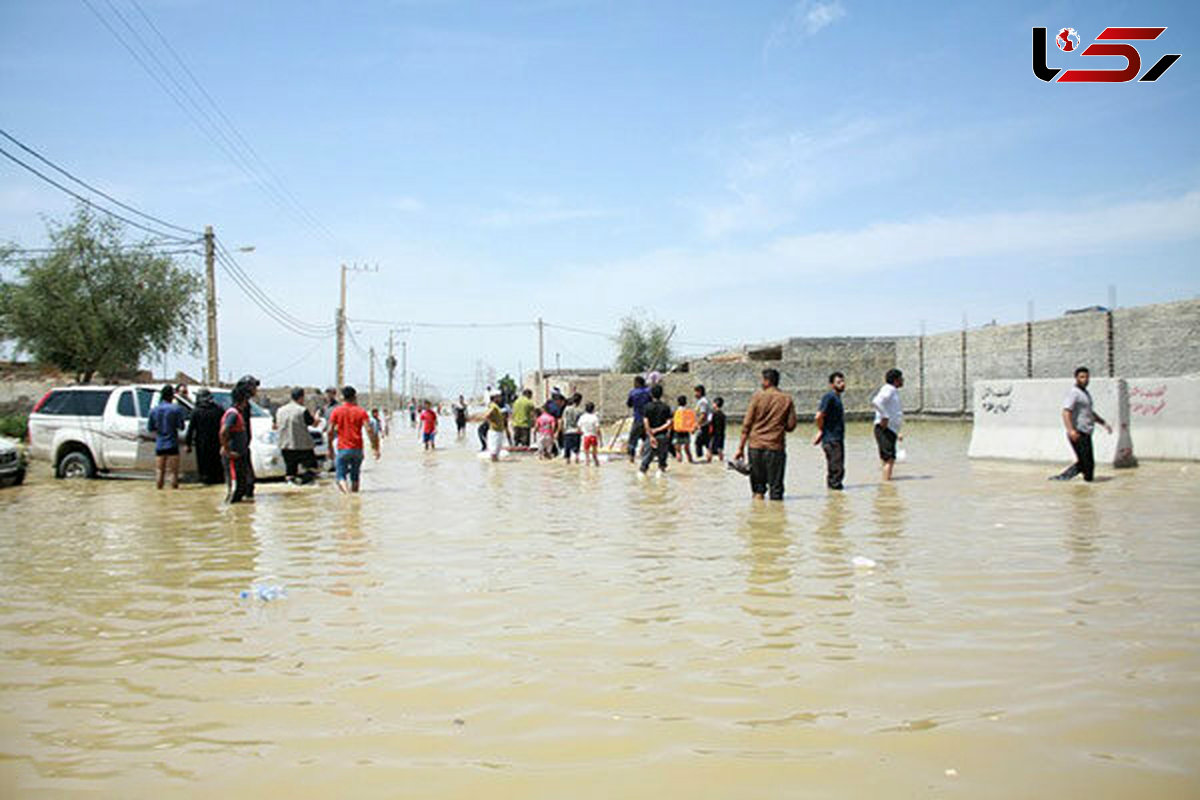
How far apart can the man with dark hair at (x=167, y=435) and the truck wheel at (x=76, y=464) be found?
8.42 ft

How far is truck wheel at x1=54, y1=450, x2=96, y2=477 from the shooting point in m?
16.4

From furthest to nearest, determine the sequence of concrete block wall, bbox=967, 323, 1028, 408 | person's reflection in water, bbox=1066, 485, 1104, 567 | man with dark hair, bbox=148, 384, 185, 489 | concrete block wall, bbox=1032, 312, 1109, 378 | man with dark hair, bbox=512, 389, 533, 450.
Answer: concrete block wall, bbox=967, 323, 1028, 408, concrete block wall, bbox=1032, 312, 1109, 378, man with dark hair, bbox=512, 389, 533, 450, man with dark hair, bbox=148, 384, 185, 489, person's reflection in water, bbox=1066, 485, 1104, 567

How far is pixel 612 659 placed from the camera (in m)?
4.93

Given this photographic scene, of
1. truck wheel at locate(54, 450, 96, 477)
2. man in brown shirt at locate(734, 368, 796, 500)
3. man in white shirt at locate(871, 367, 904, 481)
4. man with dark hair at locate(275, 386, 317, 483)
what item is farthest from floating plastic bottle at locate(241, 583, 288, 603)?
truck wheel at locate(54, 450, 96, 477)

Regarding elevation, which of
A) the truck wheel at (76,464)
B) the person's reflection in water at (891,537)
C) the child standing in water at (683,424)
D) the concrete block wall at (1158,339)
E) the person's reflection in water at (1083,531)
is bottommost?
the person's reflection in water at (891,537)

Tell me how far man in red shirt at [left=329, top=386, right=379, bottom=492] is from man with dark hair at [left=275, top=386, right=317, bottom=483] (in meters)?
1.75

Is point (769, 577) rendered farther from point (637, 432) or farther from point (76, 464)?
point (76, 464)

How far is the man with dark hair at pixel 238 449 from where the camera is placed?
12227mm

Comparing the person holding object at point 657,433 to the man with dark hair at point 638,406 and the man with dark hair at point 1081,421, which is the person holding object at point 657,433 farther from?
the man with dark hair at point 1081,421

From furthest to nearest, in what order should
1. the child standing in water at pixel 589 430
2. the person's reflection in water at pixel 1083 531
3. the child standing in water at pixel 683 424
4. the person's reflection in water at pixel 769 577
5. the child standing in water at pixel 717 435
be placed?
the child standing in water at pixel 717 435, the child standing in water at pixel 589 430, the child standing in water at pixel 683 424, the person's reflection in water at pixel 1083 531, the person's reflection in water at pixel 769 577

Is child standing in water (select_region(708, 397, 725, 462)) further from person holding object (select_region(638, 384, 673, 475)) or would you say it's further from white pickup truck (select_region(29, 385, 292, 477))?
white pickup truck (select_region(29, 385, 292, 477))

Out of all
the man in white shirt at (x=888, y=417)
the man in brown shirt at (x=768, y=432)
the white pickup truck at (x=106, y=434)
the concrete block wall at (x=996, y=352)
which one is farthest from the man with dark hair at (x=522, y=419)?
the concrete block wall at (x=996, y=352)

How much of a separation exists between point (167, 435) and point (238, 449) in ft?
9.54

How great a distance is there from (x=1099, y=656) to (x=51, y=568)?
828 cm
